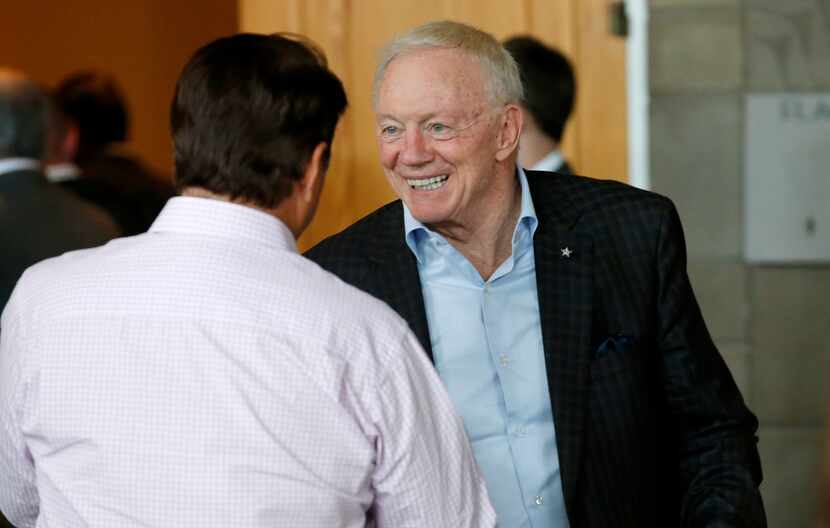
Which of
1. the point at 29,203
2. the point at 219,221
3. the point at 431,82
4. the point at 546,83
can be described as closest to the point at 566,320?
the point at 431,82

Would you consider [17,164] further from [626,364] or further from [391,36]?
[626,364]

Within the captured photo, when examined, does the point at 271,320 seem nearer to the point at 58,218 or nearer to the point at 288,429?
the point at 288,429

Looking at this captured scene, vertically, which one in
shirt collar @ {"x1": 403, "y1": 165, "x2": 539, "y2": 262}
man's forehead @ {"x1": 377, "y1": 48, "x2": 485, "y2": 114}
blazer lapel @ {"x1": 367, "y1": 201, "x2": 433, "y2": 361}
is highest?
man's forehead @ {"x1": 377, "y1": 48, "x2": 485, "y2": 114}

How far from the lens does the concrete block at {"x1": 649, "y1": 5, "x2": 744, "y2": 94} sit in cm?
416

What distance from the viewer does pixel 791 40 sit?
4145 mm

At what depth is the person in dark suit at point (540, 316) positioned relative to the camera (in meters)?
2.31

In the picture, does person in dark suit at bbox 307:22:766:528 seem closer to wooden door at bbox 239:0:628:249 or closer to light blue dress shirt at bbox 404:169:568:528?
light blue dress shirt at bbox 404:169:568:528

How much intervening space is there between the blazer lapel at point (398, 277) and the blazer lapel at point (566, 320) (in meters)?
0.20

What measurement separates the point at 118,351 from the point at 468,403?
2.58 ft

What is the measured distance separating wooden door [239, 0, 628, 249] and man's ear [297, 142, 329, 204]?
2.40 meters

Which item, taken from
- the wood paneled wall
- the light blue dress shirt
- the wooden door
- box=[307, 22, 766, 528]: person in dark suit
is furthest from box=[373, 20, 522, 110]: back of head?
the wood paneled wall

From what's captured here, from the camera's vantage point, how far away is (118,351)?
1680mm

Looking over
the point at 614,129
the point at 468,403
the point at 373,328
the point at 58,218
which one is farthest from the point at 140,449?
the point at 614,129

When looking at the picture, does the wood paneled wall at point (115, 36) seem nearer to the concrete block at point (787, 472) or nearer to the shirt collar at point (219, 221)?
the concrete block at point (787, 472)
